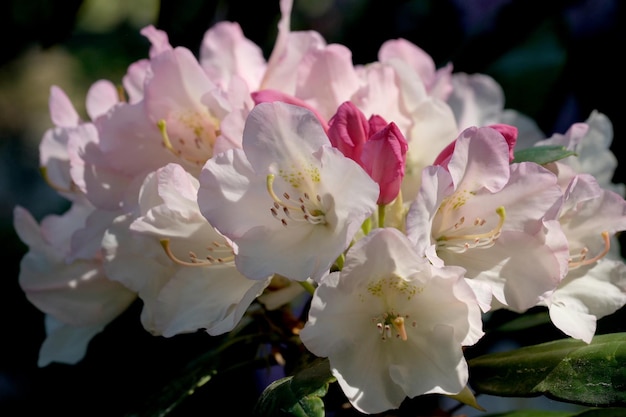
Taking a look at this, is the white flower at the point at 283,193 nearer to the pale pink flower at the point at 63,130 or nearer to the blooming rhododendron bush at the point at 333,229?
the blooming rhododendron bush at the point at 333,229

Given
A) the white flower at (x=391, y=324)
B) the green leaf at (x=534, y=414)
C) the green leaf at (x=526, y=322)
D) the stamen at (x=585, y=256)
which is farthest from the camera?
the green leaf at (x=526, y=322)

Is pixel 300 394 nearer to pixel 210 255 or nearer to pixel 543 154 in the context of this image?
pixel 210 255

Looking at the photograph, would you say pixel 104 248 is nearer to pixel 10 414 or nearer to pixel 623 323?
pixel 623 323

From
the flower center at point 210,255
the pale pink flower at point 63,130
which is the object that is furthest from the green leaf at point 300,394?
the pale pink flower at point 63,130

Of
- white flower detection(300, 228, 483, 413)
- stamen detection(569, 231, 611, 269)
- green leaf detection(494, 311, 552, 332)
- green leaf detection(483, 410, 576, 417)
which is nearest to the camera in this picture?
white flower detection(300, 228, 483, 413)

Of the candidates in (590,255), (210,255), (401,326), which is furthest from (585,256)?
(210,255)

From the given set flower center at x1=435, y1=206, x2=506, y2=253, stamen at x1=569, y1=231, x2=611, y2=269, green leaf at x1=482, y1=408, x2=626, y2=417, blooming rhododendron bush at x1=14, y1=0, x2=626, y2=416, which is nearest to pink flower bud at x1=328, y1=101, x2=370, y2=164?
blooming rhododendron bush at x1=14, y1=0, x2=626, y2=416

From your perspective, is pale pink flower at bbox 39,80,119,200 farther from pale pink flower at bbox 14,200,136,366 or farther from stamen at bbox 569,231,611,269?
stamen at bbox 569,231,611,269
